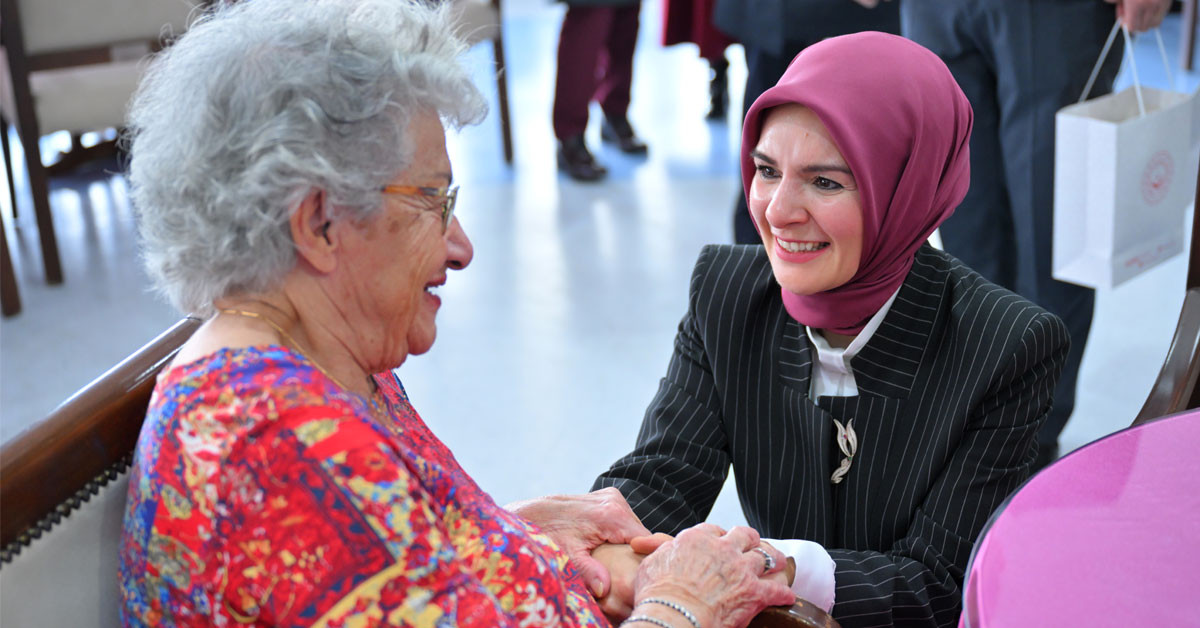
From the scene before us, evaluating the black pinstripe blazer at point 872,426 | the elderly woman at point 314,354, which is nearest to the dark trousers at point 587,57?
the black pinstripe blazer at point 872,426

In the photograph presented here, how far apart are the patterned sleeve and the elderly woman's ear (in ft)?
0.61

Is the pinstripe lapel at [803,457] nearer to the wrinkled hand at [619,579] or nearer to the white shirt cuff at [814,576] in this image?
the white shirt cuff at [814,576]

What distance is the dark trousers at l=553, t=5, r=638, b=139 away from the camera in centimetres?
472

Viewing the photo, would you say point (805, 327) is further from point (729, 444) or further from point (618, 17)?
point (618, 17)

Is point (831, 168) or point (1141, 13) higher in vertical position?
point (1141, 13)

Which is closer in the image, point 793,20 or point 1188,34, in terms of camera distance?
point 793,20

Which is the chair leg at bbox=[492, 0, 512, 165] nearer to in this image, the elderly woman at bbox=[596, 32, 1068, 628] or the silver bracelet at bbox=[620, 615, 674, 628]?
the elderly woman at bbox=[596, 32, 1068, 628]

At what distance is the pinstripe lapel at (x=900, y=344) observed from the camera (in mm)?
1578

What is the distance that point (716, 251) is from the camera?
70.9 inches

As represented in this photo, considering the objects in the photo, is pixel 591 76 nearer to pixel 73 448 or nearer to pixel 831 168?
pixel 831 168

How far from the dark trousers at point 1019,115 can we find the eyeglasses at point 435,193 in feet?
5.53

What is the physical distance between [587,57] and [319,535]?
13.0ft

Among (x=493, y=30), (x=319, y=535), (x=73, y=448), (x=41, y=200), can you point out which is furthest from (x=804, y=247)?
(x=493, y=30)

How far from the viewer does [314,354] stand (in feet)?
3.95
